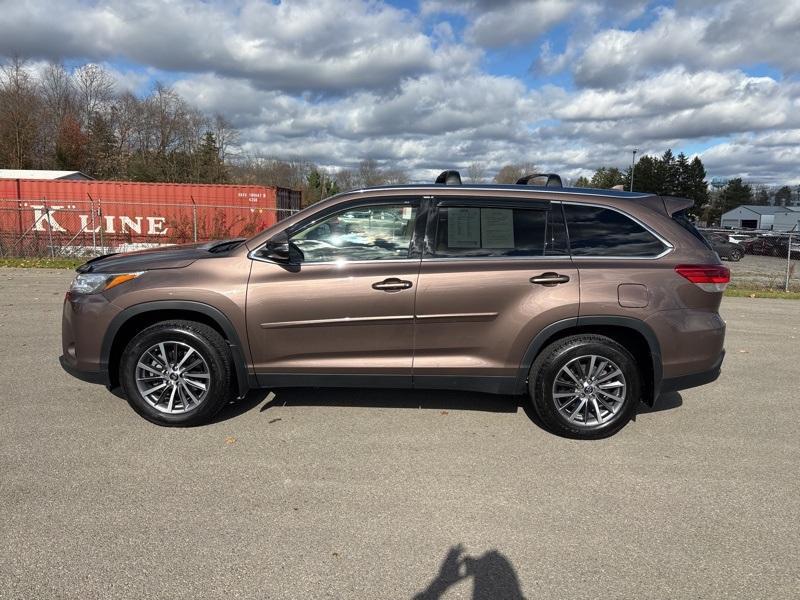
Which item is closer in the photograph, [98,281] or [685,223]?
[98,281]

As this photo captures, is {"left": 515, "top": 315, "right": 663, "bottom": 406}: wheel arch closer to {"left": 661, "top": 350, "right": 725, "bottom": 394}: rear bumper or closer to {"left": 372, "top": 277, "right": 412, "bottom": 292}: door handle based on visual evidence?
{"left": 661, "top": 350, "right": 725, "bottom": 394}: rear bumper

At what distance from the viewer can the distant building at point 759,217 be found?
73500mm

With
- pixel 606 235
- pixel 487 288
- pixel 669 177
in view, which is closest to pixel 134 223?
pixel 487 288

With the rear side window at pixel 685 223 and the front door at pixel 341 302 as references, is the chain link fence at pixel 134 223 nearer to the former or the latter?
the front door at pixel 341 302

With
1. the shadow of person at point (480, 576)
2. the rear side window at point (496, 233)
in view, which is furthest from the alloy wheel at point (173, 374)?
the shadow of person at point (480, 576)

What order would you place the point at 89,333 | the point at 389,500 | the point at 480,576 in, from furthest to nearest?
the point at 89,333
the point at 389,500
the point at 480,576

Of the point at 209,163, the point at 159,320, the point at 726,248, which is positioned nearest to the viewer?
the point at 159,320

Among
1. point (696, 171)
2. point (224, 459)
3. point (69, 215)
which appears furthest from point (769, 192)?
point (224, 459)

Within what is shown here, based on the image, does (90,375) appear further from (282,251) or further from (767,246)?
(767,246)

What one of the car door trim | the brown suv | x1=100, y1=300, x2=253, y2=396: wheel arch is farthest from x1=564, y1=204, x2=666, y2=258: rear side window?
x1=100, y1=300, x2=253, y2=396: wheel arch

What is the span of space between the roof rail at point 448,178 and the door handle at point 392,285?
1019mm

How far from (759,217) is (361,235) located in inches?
3548

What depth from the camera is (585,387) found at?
4023mm

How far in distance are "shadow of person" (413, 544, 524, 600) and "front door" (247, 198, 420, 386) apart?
1560 mm
